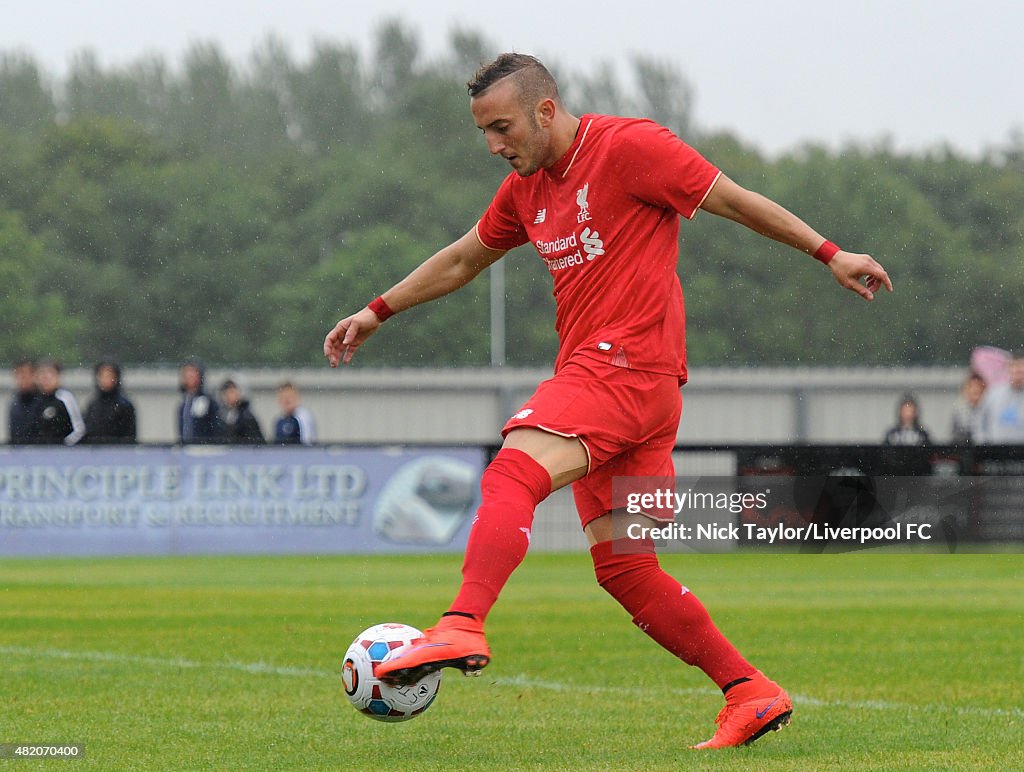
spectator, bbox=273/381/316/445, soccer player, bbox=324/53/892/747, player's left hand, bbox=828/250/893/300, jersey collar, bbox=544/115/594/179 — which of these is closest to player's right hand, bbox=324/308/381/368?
soccer player, bbox=324/53/892/747

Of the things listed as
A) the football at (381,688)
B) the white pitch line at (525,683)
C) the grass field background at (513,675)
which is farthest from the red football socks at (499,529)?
the white pitch line at (525,683)

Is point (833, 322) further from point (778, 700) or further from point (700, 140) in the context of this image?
point (778, 700)

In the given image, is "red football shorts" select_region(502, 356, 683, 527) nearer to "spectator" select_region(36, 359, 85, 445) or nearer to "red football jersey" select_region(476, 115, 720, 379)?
"red football jersey" select_region(476, 115, 720, 379)

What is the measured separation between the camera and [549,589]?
13.4 meters

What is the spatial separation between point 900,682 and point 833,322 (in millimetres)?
47633

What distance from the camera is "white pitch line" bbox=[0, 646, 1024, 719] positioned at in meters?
6.27

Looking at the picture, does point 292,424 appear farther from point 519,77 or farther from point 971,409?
point 519,77

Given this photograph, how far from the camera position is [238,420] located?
16.7m

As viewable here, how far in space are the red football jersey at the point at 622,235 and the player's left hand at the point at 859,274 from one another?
1.52 ft

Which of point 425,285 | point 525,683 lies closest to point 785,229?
point 425,285

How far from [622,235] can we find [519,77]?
22.6 inches

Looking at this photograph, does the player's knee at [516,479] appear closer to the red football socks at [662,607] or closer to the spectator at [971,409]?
A: the red football socks at [662,607]

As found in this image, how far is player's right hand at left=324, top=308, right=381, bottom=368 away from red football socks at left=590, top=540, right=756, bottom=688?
1093mm

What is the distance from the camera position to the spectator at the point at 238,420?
16.5 metres
